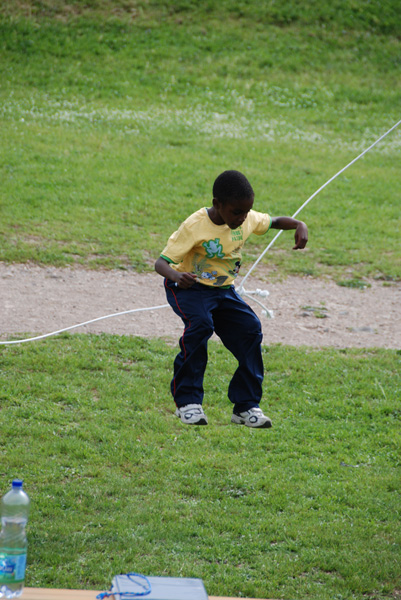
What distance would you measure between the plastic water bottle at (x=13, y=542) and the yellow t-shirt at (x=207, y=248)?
1.72 m

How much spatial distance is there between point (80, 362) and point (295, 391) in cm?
224

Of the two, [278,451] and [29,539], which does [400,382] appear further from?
[29,539]

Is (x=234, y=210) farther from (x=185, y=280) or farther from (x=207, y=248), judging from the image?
(x=185, y=280)

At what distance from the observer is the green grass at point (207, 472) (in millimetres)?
4605

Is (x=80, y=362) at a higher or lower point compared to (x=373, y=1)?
lower

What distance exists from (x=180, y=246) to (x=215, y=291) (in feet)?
1.30

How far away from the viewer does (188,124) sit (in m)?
17.1

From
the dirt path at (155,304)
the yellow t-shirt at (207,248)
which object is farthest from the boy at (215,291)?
the dirt path at (155,304)

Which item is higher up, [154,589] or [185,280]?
[185,280]

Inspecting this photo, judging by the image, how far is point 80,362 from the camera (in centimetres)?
741

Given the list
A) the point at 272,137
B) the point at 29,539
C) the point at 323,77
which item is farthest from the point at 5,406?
Result: the point at 323,77

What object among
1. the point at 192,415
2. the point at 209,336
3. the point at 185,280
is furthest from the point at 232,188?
the point at 192,415

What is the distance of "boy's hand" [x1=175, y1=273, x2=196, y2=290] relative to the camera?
13.8ft

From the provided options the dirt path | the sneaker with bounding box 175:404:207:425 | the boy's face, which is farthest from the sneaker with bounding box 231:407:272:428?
the dirt path
